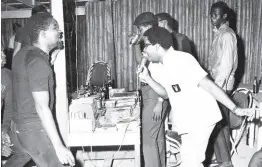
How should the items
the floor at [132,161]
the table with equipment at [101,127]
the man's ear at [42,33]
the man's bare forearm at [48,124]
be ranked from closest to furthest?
the man's bare forearm at [48,124] < the man's ear at [42,33] < the table with equipment at [101,127] < the floor at [132,161]

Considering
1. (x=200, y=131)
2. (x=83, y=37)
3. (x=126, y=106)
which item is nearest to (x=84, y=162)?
(x=126, y=106)

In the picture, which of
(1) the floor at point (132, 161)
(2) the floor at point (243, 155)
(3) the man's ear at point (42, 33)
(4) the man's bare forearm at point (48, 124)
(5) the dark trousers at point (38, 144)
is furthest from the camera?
(2) the floor at point (243, 155)

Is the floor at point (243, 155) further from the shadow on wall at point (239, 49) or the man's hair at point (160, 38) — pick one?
the shadow on wall at point (239, 49)

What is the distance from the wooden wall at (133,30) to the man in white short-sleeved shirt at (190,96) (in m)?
4.64

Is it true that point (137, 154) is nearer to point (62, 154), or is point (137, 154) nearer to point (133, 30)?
point (62, 154)

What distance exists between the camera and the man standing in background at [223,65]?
3.53 metres

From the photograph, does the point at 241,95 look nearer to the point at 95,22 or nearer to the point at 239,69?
the point at 239,69

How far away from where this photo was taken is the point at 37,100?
2.08 meters

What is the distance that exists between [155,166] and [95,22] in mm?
4978

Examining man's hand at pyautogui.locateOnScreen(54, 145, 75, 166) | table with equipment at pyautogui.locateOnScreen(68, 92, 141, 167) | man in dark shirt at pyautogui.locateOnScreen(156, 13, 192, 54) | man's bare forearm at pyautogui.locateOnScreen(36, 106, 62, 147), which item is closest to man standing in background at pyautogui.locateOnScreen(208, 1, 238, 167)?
man in dark shirt at pyautogui.locateOnScreen(156, 13, 192, 54)

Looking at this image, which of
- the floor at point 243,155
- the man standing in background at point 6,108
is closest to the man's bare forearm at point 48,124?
the man standing in background at point 6,108

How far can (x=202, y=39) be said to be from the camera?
7039 millimetres

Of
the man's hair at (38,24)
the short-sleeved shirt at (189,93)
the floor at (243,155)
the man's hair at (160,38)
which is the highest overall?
the man's hair at (38,24)

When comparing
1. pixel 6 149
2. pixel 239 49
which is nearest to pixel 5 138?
pixel 6 149
